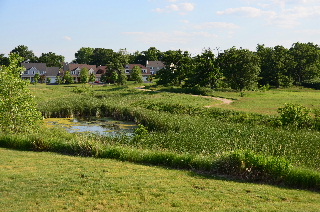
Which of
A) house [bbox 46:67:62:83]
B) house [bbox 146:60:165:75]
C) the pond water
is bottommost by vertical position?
the pond water

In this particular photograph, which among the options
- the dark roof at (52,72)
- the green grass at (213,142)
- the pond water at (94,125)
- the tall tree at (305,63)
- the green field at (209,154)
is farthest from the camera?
the dark roof at (52,72)

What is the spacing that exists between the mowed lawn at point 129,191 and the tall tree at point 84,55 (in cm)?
13133

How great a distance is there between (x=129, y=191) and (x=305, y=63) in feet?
232

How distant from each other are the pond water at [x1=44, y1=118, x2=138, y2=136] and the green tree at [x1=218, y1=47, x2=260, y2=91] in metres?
30.8

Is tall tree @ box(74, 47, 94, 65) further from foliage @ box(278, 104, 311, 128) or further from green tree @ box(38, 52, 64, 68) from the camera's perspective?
foliage @ box(278, 104, 311, 128)

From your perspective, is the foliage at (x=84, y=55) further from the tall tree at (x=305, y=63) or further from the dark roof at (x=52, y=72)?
the tall tree at (x=305, y=63)

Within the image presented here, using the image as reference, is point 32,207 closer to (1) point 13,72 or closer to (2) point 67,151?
(2) point 67,151

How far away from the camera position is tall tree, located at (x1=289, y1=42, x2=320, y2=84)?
69.4 meters

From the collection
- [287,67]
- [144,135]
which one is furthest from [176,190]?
[287,67]

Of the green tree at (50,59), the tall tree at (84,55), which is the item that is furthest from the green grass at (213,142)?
the tall tree at (84,55)

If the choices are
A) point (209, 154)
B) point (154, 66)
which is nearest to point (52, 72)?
point (154, 66)

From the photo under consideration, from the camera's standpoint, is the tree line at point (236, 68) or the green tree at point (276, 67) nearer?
the tree line at point (236, 68)

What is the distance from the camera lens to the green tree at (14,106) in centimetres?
1883

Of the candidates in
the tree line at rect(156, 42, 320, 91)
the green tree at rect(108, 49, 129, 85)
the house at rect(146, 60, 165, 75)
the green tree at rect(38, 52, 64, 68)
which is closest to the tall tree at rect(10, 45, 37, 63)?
the green tree at rect(38, 52, 64, 68)
